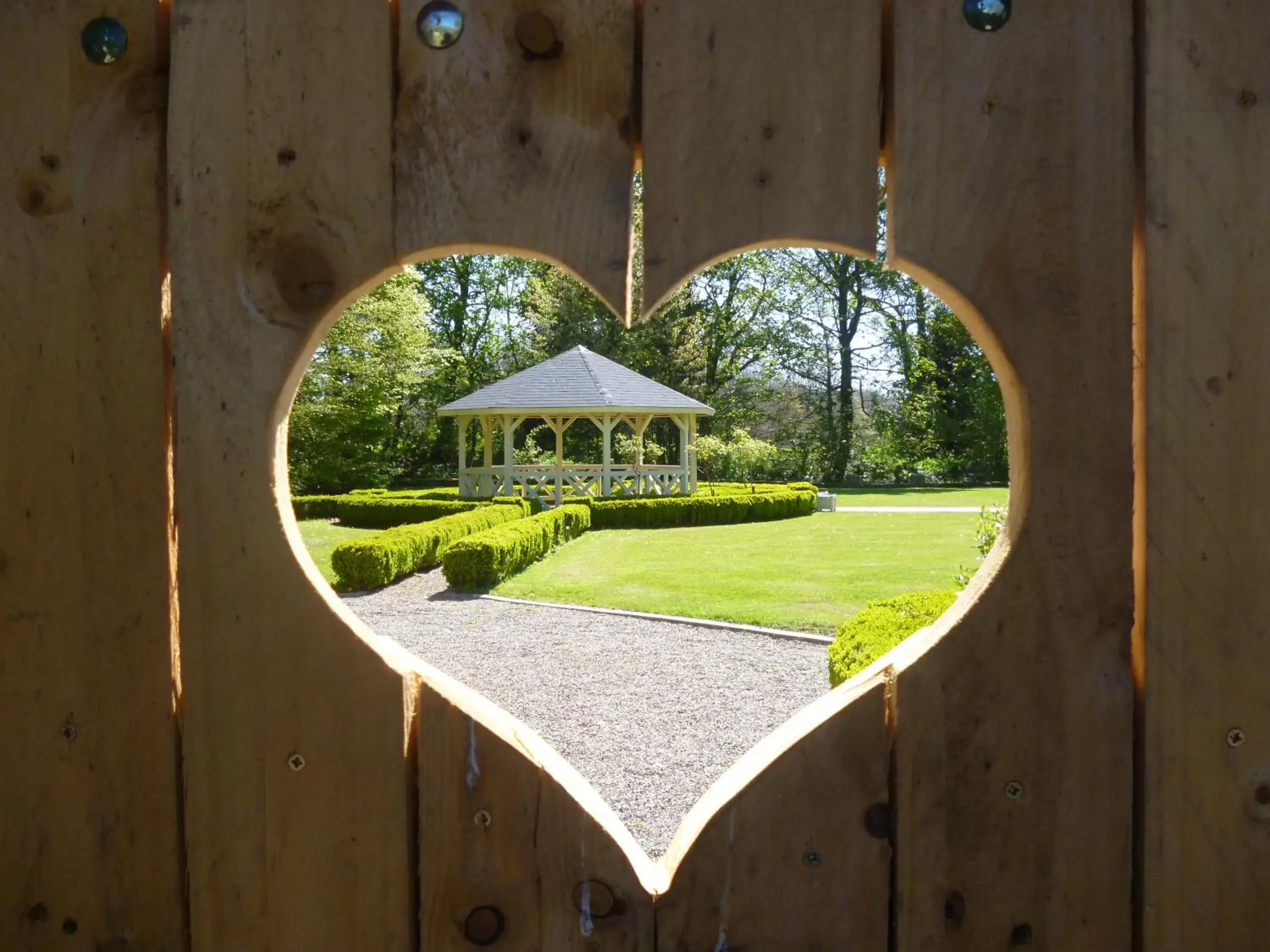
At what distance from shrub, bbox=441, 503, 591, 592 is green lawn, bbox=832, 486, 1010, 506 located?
42.2 ft

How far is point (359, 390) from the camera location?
27.7m

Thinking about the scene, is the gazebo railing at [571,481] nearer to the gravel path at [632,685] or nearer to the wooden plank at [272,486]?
the gravel path at [632,685]

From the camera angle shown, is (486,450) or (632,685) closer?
(632,685)

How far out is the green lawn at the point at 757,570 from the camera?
410 inches

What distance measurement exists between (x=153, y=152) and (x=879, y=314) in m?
37.0

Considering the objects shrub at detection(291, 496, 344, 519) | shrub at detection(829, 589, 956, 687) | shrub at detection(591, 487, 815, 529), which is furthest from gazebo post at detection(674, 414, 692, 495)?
shrub at detection(829, 589, 956, 687)

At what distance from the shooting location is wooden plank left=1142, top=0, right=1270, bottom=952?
1.07 m

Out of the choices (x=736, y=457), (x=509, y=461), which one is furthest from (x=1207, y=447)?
(x=736, y=457)

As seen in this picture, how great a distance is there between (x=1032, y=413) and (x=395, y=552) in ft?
40.9

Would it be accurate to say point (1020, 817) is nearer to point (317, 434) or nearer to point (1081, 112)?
point (1081, 112)

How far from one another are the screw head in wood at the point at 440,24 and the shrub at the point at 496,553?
11.3 meters

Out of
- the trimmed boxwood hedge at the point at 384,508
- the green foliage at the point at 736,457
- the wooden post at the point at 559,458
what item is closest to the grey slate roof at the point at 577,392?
the wooden post at the point at 559,458

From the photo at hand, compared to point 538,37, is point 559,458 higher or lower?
lower

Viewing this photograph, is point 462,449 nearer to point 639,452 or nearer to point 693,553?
point 639,452
